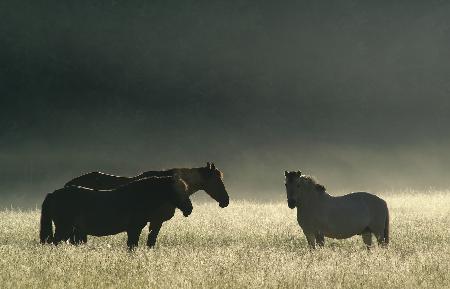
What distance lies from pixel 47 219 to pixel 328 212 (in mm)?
6609

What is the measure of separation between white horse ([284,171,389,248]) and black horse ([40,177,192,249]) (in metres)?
2.81

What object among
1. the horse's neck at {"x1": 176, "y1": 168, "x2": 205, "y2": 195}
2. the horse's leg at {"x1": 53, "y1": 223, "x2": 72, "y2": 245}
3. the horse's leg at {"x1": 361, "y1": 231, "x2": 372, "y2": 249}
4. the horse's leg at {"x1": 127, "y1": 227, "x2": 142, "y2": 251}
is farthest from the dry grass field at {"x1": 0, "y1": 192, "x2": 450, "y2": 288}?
the horse's neck at {"x1": 176, "y1": 168, "x2": 205, "y2": 195}

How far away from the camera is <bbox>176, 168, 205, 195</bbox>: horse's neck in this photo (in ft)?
50.5

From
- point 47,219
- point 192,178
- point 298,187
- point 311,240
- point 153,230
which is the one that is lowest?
point 311,240

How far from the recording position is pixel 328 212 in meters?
14.5

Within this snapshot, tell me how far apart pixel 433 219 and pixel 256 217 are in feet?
19.6

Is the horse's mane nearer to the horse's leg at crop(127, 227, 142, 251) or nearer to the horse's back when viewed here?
the horse's leg at crop(127, 227, 142, 251)

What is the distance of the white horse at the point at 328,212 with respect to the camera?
47.4ft

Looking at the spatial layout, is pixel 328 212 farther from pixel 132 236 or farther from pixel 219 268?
pixel 219 268

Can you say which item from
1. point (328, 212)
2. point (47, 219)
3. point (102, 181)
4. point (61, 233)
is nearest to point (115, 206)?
point (61, 233)

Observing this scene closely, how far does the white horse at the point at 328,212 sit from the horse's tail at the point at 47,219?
5.53 m

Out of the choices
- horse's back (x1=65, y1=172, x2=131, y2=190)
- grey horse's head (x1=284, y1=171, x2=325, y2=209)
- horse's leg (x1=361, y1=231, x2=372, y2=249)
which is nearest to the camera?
grey horse's head (x1=284, y1=171, x2=325, y2=209)

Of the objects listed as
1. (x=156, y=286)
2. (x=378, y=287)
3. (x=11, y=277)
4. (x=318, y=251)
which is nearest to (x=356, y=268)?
(x=378, y=287)

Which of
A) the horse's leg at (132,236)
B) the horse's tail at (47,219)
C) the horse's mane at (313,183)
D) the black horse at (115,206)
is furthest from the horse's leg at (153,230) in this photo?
the horse's mane at (313,183)
